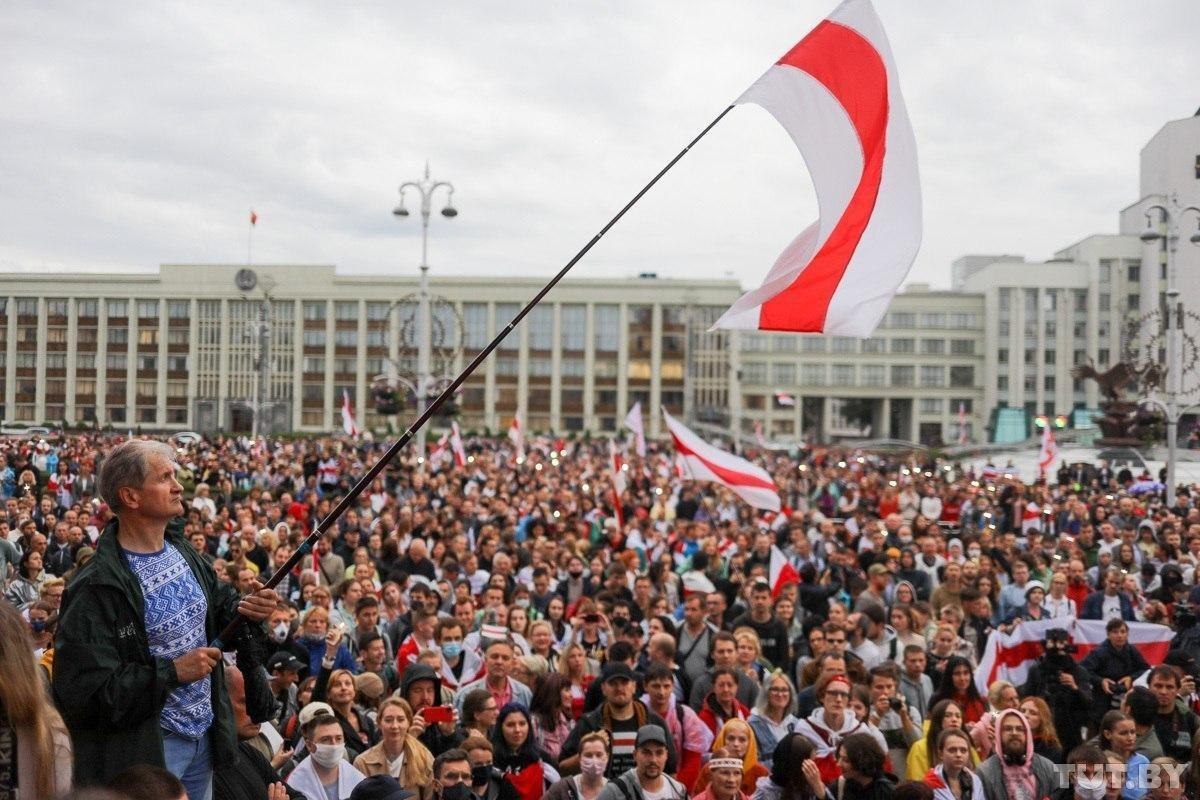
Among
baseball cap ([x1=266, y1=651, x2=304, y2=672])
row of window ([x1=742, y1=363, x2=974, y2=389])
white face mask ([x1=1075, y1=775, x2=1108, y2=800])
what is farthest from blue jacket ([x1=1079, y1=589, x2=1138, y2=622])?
row of window ([x1=742, y1=363, x2=974, y2=389])

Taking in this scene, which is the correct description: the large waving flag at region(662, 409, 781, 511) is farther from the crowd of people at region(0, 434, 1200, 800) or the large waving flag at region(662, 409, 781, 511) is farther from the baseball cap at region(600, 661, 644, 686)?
the baseball cap at region(600, 661, 644, 686)

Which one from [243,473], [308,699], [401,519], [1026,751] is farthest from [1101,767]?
[243,473]

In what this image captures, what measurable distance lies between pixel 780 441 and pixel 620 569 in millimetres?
76510

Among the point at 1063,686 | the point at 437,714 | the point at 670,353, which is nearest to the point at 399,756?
the point at 437,714

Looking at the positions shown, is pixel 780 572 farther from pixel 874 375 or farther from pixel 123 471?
pixel 874 375

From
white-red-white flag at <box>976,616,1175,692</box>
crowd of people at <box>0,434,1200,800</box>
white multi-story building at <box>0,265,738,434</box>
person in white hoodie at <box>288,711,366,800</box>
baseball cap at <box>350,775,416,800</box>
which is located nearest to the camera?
crowd of people at <box>0,434,1200,800</box>

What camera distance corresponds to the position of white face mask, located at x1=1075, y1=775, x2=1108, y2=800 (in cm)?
584

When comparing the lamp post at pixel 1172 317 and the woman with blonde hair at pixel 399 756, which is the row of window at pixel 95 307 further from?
the lamp post at pixel 1172 317

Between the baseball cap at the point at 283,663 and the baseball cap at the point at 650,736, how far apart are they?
90.3 inches

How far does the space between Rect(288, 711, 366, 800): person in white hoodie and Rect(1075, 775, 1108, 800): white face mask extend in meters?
3.71

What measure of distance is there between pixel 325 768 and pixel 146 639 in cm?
270

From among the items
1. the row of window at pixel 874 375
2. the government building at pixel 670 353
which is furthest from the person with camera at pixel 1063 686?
the row of window at pixel 874 375

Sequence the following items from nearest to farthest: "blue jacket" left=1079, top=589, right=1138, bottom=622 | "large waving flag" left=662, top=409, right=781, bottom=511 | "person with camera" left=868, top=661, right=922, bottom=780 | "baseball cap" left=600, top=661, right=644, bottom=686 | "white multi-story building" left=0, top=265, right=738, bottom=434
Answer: "baseball cap" left=600, top=661, right=644, bottom=686 → "person with camera" left=868, top=661, right=922, bottom=780 → "blue jacket" left=1079, top=589, right=1138, bottom=622 → "large waving flag" left=662, top=409, right=781, bottom=511 → "white multi-story building" left=0, top=265, right=738, bottom=434

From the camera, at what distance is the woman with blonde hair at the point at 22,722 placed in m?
2.66
